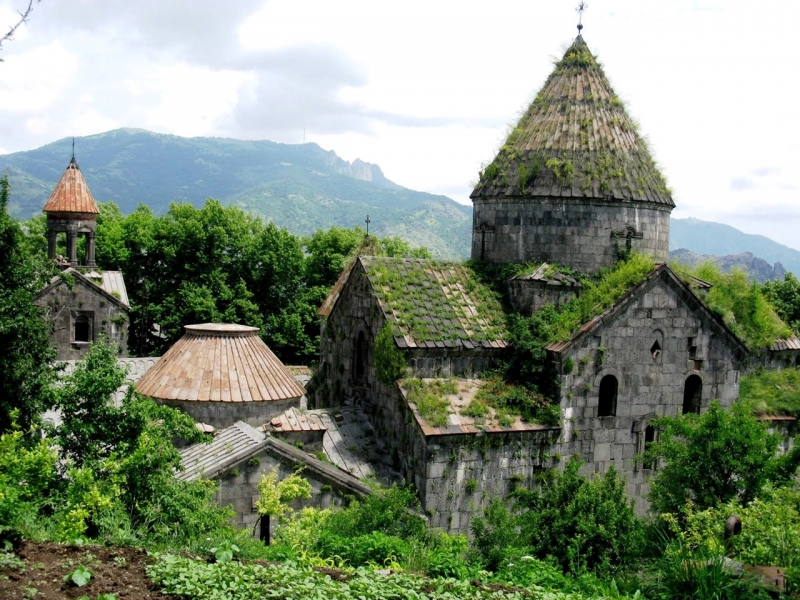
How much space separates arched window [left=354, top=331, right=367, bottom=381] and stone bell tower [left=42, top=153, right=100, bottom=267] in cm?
1573

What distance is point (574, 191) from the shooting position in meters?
14.8

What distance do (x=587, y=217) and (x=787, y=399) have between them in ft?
22.0

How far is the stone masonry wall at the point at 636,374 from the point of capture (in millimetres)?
13406

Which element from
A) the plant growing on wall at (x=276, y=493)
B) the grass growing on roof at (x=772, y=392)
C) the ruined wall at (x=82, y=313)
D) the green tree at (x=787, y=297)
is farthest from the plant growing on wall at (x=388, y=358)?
the green tree at (x=787, y=297)

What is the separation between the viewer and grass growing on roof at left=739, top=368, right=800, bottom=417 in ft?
53.5

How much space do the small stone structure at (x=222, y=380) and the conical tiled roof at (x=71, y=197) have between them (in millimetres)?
14312

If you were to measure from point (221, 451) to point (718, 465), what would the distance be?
25.0ft

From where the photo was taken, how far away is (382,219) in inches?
7382

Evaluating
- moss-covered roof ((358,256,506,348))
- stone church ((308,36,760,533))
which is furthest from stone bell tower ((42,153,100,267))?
moss-covered roof ((358,256,506,348))

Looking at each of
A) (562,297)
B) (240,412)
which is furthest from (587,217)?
(240,412)

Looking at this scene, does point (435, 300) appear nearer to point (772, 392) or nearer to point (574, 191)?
point (574, 191)

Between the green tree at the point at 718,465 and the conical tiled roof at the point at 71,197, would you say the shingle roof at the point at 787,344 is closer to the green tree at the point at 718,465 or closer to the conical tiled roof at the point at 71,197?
the green tree at the point at 718,465

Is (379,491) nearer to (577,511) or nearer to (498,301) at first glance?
(577,511)

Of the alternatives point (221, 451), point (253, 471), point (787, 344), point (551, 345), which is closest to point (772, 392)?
point (787, 344)
